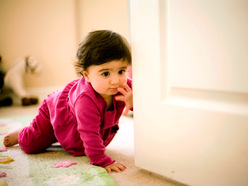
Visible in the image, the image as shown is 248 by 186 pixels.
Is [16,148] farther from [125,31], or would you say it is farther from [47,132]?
[125,31]

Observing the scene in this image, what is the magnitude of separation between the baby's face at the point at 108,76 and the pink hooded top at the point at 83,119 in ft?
0.12

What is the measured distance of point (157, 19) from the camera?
25.4 inches

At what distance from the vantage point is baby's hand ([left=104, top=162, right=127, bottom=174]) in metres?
0.80

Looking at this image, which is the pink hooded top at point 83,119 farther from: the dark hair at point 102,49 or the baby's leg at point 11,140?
the baby's leg at point 11,140

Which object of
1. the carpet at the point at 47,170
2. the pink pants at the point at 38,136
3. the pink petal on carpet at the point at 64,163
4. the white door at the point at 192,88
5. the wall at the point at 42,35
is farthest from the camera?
the wall at the point at 42,35

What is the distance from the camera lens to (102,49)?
0.79 m

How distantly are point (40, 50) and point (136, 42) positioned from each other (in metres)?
1.77

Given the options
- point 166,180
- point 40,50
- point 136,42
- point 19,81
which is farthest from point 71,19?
point 166,180

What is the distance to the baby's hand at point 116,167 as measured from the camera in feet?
2.61

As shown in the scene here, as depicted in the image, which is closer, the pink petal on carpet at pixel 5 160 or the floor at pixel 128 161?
the floor at pixel 128 161

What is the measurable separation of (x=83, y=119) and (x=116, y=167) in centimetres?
19

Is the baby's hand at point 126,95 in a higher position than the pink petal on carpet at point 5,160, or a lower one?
higher

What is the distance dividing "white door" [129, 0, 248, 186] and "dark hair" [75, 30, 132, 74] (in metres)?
0.08

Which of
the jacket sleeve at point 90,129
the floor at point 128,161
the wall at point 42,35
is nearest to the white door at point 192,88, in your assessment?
the floor at point 128,161
